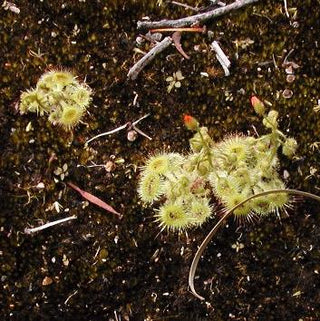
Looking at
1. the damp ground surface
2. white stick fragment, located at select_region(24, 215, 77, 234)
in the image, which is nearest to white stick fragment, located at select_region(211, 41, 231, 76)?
the damp ground surface

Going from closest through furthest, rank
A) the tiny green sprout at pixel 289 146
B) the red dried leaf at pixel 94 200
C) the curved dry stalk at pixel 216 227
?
the curved dry stalk at pixel 216 227, the tiny green sprout at pixel 289 146, the red dried leaf at pixel 94 200

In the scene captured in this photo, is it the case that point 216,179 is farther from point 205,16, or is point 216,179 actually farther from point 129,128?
point 205,16

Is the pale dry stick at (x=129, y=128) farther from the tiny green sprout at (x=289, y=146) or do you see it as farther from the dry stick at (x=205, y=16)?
the tiny green sprout at (x=289, y=146)

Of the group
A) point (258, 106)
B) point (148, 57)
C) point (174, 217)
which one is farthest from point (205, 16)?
point (174, 217)

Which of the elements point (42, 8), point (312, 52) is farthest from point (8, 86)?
point (312, 52)

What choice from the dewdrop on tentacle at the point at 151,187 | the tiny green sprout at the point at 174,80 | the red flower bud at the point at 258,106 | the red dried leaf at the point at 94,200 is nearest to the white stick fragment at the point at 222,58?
the tiny green sprout at the point at 174,80

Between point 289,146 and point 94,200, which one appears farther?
point 94,200

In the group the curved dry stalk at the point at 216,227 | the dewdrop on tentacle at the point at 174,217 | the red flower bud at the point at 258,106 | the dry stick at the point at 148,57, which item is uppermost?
the dry stick at the point at 148,57
